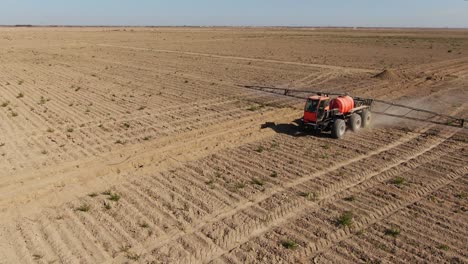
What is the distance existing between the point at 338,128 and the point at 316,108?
1073 mm

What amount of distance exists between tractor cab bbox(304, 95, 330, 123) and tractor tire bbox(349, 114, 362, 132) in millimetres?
1226

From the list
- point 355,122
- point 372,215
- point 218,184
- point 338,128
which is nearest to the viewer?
point 372,215

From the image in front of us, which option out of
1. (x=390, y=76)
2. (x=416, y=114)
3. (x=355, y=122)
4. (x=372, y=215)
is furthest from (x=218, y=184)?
(x=390, y=76)

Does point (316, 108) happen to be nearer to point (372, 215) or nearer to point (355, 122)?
point (355, 122)

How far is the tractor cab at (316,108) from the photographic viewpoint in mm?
13466

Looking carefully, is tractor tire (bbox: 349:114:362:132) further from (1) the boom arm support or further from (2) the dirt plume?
(2) the dirt plume

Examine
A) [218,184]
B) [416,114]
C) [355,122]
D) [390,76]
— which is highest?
[355,122]

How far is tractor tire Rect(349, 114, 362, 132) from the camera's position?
14.4 m

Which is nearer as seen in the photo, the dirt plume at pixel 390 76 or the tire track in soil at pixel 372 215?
the tire track in soil at pixel 372 215

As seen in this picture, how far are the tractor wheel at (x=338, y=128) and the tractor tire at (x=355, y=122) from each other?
63cm

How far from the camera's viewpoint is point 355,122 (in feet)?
47.6

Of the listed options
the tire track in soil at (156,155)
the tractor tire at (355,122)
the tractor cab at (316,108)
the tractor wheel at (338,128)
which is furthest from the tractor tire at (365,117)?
the tire track in soil at (156,155)

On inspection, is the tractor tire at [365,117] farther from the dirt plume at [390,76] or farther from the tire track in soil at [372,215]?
the dirt plume at [390,76]

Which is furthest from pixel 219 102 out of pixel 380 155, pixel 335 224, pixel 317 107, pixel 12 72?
pixel 12 72
